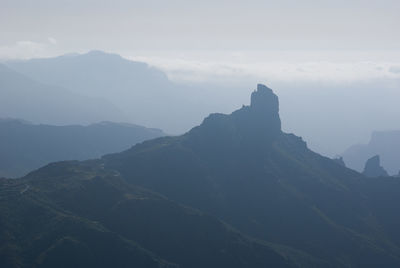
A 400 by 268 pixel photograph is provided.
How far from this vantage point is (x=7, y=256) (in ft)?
654

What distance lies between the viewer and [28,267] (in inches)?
7766

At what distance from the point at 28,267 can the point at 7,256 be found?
11744mm
